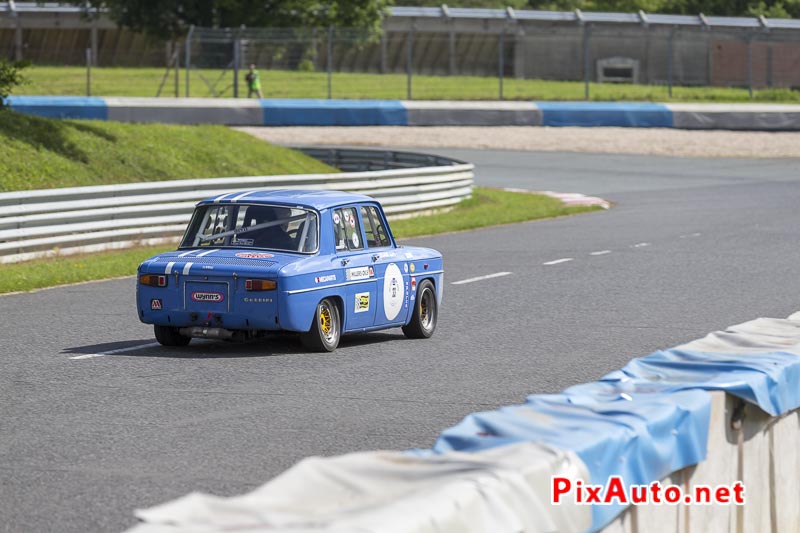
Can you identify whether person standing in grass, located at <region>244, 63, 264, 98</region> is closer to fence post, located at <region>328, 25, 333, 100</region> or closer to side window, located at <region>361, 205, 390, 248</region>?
fence post, located at <region>328, 25, 333, 100</region>

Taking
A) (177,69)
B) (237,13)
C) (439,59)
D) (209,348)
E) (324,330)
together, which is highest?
(237,13)

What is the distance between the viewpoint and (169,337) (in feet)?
39.1

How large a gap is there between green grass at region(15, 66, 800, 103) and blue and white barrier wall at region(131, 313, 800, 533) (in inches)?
1689

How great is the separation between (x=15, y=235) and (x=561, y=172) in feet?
77.2

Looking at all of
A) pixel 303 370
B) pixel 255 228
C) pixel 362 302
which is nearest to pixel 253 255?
pixel 255 228

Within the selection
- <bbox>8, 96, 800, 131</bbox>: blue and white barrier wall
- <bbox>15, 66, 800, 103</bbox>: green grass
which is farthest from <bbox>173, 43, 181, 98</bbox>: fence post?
<bbox>8, 96, 800, 131</bbox>: blue and white barrier wall

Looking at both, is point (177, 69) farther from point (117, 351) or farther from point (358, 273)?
point (358, 273)

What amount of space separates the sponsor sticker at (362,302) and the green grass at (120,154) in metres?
12.4

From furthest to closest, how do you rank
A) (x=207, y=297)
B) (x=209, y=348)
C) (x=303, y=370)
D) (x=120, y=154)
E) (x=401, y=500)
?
(x=120, y=154)
(x=209, y=348)
(x=207, y=297)
(x=303, y=370)
(x=401, y=500)

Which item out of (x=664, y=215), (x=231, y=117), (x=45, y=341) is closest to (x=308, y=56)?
(x=231, y=117)

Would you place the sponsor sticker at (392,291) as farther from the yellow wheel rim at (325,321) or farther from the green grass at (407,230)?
the green grass at (407,230)

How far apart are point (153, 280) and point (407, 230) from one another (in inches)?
518

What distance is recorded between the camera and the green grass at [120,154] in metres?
24.6

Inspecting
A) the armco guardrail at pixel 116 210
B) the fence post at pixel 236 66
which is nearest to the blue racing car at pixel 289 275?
the armco guardrail at pixel 116 210
